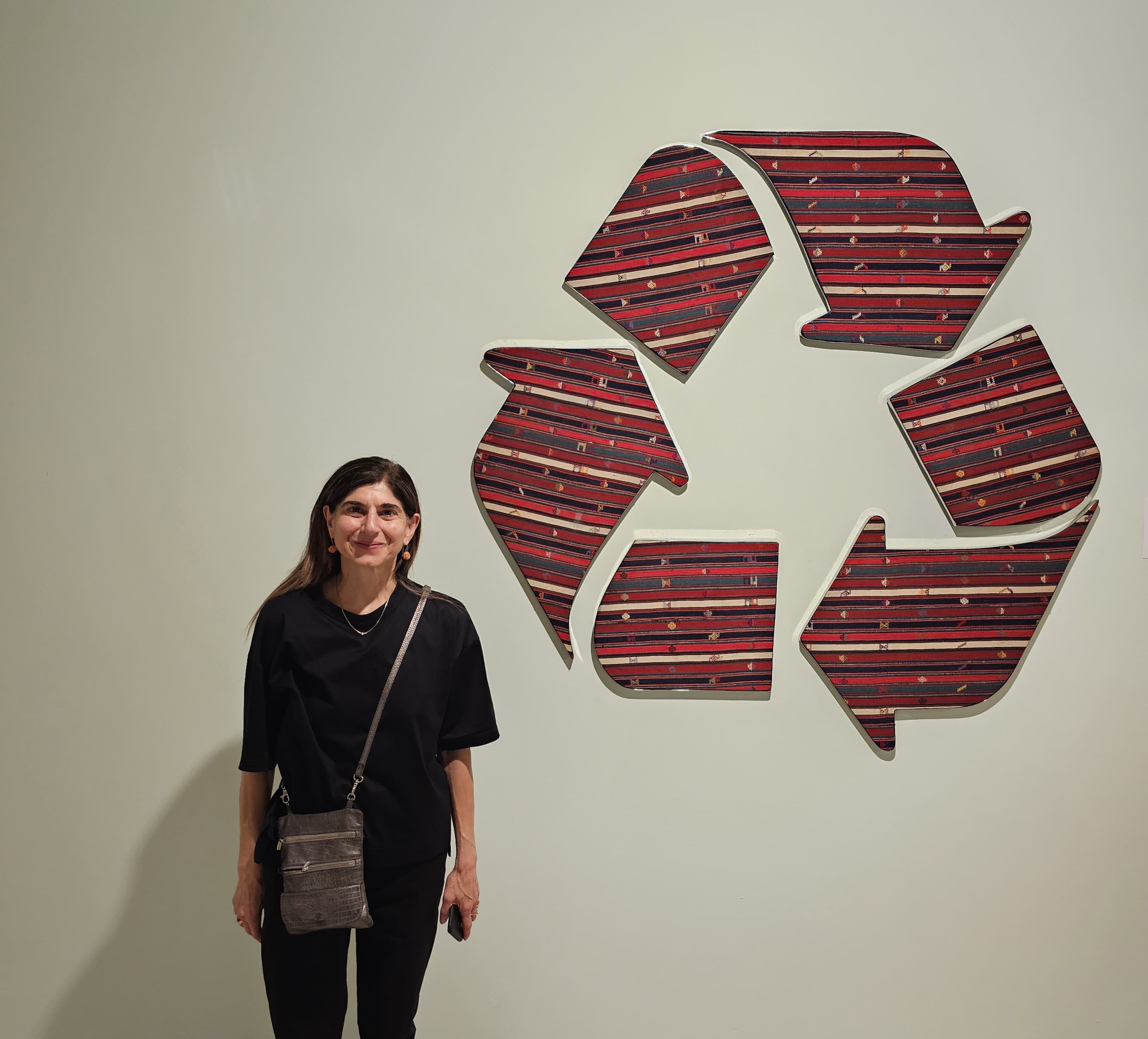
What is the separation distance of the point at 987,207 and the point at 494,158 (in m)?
0.98

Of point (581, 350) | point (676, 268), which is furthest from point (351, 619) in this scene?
point (676, 268)

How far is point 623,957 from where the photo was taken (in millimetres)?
1639

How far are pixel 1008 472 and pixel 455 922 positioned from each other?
133 cm

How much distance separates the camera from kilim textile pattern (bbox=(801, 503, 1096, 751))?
161cm

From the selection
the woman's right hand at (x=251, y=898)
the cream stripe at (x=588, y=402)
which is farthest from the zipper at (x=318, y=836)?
the cream stripe at (x=588, y=402)

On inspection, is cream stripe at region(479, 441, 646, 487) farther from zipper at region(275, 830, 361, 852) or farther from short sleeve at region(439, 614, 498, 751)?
zipper at region(275, 830, 361, 852)

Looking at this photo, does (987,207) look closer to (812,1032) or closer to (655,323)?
(655,323)

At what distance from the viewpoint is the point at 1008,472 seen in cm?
162

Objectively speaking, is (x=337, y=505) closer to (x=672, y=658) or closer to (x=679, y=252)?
(x=672, y=658)

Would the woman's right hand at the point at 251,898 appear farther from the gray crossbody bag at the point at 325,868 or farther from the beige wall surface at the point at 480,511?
the beige wall surface at the point at 480,511

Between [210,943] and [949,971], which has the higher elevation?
[210,943]

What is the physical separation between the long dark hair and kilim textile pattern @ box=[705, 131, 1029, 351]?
0.84 meters

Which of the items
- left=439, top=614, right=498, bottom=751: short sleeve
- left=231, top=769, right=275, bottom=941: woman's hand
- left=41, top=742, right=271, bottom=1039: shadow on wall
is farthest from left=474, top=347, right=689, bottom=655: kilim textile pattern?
left=41, top=742, right=271, bottom=1039: shadow on wall

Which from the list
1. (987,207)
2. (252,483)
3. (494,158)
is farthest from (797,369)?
(252,483)
